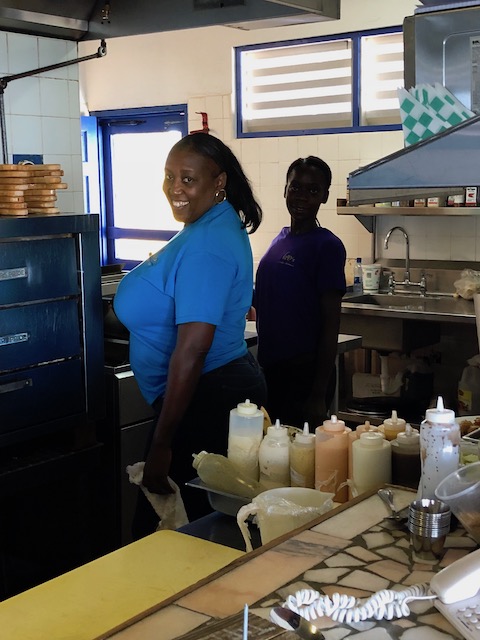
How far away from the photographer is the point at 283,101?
6117 mm

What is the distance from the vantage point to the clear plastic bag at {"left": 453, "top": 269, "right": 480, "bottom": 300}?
5.16 m

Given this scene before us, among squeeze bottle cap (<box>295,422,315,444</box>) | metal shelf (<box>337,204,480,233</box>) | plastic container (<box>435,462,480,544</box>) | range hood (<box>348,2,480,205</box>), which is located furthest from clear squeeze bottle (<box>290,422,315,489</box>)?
metal shelf (<box>337,204,480,233</box>)

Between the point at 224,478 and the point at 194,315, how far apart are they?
58cm

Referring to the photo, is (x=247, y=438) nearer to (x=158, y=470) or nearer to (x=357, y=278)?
(x=158, y=470)

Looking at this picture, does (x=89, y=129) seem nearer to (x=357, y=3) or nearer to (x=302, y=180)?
(x=357, y=3)

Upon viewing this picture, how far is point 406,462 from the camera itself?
2000mm

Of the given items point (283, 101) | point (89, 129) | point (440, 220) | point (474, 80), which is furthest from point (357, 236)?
point (474, 80)

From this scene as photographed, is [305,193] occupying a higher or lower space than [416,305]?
higher

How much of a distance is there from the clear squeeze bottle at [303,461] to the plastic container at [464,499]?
0.48 meters

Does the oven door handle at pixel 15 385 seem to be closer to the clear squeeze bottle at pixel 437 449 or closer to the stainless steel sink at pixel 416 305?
the clear squeeze bottle at pixel 437 449

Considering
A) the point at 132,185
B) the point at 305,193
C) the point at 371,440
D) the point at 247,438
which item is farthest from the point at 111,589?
the point at 132,185

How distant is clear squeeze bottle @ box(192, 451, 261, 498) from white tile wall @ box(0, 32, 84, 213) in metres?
2.25

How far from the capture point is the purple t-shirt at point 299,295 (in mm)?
3484

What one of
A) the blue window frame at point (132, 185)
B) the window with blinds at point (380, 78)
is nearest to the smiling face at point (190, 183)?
the window with blinds at point (380, 78)
